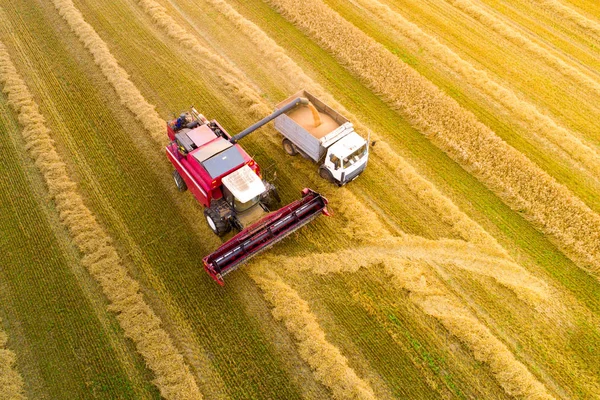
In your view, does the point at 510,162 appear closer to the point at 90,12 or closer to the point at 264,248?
the point at 264,248

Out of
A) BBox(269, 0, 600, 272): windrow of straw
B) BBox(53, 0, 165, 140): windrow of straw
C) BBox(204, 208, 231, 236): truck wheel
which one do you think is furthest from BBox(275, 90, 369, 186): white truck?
BBox(53, 0, 165, 140): windrow of straw

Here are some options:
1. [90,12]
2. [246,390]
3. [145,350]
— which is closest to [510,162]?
[246,390]

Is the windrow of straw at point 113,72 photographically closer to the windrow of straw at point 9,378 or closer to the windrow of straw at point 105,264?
the windrow of straw at point 105,264

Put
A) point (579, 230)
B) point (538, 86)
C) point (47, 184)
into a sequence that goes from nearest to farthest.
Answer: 1. point (579, 230)
2. point (47, 184)
3. point (538, 86)

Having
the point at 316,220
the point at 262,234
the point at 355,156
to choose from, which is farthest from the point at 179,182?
the point at 355,156

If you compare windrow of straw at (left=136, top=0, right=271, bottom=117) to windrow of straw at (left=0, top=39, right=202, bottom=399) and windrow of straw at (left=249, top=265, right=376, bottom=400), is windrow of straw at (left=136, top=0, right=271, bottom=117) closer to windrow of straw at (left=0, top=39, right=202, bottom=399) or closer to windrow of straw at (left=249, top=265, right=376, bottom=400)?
windrow of straw at (left=0, top=39, right=202, bottom=399)

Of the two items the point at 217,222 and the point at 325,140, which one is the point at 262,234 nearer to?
the point at 217,222
